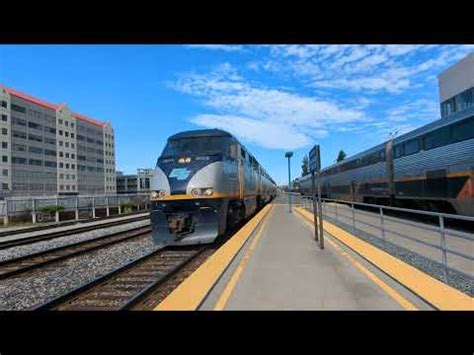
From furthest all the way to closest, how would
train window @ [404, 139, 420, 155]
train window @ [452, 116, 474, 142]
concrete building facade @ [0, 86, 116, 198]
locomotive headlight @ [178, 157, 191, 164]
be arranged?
concrete building facade @ [0, 86, 116, 198] → train window @ [404, 139, 420, 155] → train window @ [452, 116, 474, 142] → locomotive headlight @ [178, 157, 191, 164]

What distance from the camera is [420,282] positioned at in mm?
6805

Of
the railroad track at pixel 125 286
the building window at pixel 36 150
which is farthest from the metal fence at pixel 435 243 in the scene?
the building window at pixel 36 150

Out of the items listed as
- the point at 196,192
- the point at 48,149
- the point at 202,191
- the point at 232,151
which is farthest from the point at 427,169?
the point at 48,149

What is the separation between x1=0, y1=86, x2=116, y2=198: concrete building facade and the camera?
85062mm

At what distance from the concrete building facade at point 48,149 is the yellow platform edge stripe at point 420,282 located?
253 ft

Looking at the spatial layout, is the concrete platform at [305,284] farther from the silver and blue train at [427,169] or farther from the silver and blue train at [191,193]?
the silver and blue train at [427,169]

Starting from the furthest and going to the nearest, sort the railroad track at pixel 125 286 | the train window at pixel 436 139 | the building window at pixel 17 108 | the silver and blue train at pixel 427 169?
1. the building window at pixel 17 108
2. the train window at pixel 436 139
3. the silver and blue train at pixel 427 169
4. the railroad track at pixel 125 286

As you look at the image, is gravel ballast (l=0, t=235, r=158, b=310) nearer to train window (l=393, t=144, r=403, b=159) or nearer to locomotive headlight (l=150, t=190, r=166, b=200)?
locomotive headlight (l=150, t=190, r=166, b=200)

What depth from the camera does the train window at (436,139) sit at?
1484 centimetres

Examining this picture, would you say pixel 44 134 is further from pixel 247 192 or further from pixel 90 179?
pixel 247 192

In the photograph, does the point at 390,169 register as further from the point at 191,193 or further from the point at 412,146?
the point at 191,193

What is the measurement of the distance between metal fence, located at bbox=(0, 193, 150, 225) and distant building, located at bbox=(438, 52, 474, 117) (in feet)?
98.9

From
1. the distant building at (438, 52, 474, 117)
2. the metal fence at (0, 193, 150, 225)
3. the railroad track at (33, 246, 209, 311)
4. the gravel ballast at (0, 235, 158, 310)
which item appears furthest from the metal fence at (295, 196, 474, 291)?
the distant building at (438, 52, 474, 117)
